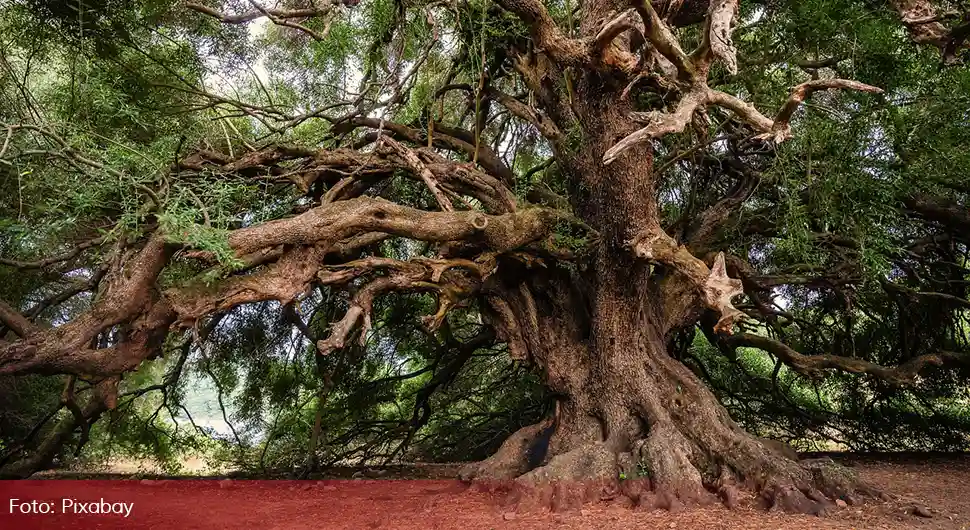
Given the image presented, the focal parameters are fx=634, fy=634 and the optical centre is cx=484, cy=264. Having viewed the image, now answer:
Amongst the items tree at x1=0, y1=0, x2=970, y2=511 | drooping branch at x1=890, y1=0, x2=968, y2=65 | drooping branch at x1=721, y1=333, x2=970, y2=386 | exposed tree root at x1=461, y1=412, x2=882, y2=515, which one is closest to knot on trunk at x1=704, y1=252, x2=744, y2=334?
tree at x1=0, y1=0, x2=970, y2=511

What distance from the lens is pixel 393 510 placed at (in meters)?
4.52

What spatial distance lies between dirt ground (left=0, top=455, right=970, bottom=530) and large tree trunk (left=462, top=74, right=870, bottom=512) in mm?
246

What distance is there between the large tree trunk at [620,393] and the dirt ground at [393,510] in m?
0.25

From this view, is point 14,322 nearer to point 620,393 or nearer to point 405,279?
point 405,279

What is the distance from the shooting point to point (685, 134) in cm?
541

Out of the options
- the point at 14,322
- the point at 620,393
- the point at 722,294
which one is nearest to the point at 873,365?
the point at 620,393

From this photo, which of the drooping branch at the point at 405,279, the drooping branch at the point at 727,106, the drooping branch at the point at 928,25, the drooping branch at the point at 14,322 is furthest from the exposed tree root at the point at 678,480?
the drooping branch at the point at 14,322

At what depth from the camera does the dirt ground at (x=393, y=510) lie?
3.89m

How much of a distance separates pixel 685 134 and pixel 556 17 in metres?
1.83

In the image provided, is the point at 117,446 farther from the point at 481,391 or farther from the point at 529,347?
the point at 529,347

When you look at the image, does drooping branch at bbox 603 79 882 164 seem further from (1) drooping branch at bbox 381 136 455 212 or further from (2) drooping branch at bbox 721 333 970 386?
(2) drooping branch at bbox 721 333 970 386

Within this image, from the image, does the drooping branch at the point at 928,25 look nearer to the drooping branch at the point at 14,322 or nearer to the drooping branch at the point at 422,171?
the drooping branch at the point at 422,171

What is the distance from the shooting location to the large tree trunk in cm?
438

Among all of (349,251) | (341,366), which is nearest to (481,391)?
(341,366)
